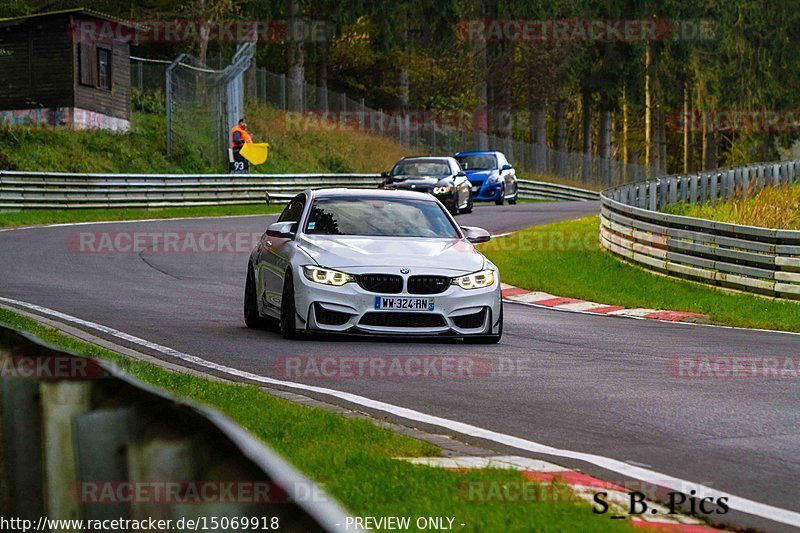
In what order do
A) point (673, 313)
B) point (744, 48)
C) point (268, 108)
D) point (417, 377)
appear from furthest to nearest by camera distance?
point (744, 48), point (268, 108), point (673, 313), point (417, 377)

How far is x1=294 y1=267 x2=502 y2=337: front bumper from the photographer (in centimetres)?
1355

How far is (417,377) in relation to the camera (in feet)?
36.4

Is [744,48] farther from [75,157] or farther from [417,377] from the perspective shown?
[417,377]

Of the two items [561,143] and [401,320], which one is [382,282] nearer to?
[401,320]

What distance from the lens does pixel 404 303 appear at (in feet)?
44.7

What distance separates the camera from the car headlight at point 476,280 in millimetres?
13789

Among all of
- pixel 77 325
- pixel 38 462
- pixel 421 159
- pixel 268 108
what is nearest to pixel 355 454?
pixel 38 462

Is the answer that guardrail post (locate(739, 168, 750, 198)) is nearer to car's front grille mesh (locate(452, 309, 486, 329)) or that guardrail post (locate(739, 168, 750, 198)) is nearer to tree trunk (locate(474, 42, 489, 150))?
car's front grille mesh (locate(452, 309, 486, 329))

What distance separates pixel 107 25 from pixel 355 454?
43.7 m

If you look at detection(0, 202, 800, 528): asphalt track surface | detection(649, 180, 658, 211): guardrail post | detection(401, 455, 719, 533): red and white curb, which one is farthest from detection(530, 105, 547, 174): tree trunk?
detection(401, 455, 719, 533): red and white curb

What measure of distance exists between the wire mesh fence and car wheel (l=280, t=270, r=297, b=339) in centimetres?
3001

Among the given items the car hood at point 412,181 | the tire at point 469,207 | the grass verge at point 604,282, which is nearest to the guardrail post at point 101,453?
the grass verge at point 604,282

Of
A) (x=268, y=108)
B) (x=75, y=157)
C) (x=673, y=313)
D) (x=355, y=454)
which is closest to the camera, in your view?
(x=355, y=454)

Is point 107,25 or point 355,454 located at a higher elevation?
point 107,25
